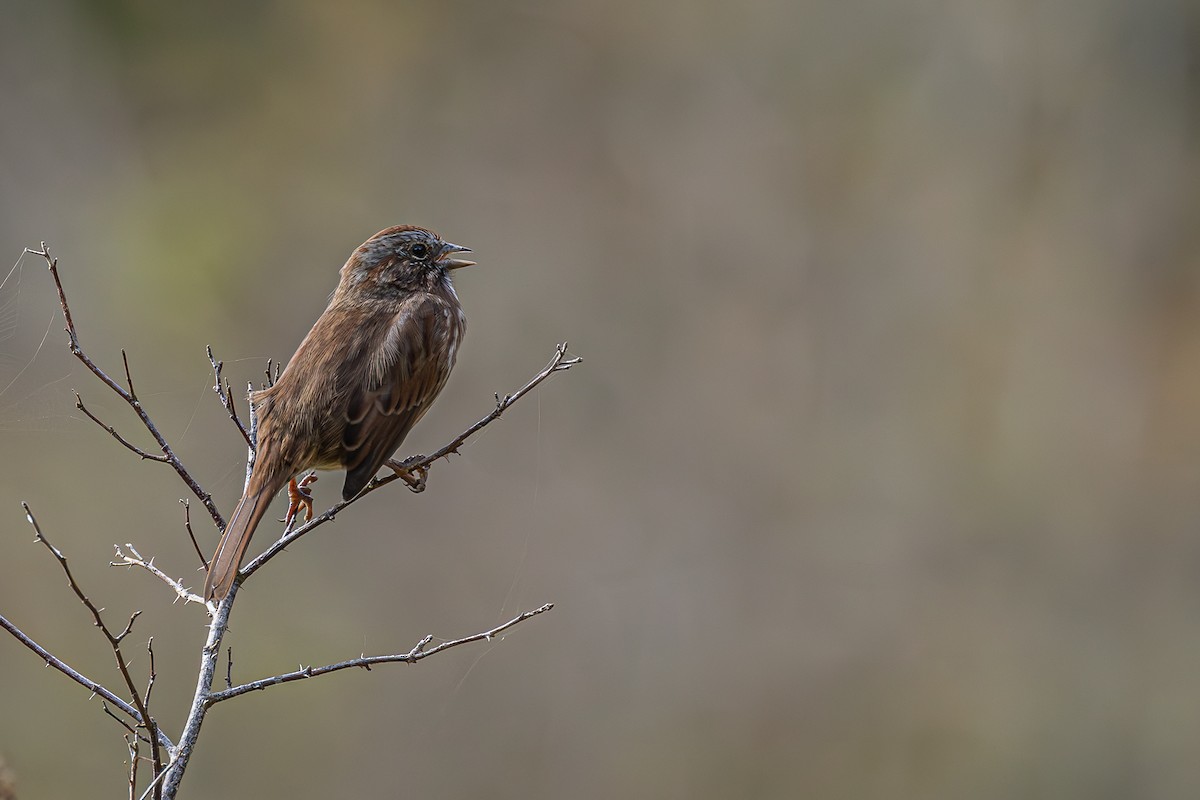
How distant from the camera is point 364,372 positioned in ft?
12.4

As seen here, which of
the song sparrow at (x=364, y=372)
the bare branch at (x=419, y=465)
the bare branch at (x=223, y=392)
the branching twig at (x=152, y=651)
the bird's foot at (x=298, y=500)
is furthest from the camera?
the song sparrow at (x=364, y=372)

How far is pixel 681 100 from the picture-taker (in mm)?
14359

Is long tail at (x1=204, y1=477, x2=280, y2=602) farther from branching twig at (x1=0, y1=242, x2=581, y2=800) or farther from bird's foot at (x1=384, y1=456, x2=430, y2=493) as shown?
bird's foot at (x1=384, y1=456, x2=430, y2=493)

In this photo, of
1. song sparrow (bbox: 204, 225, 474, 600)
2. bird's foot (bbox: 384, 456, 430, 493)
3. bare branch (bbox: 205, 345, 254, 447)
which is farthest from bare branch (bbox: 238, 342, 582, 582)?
bare branch (bbox: 205, 345, 254, 447)

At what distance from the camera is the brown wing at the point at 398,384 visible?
3594 millimetres

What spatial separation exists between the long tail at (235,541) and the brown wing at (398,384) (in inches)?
9.5

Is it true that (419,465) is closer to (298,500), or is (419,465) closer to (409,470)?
(409,470)

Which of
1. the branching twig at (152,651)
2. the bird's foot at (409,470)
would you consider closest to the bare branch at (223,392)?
the branching twig at (152,651)

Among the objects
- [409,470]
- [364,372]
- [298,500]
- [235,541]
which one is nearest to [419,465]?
[409,470]

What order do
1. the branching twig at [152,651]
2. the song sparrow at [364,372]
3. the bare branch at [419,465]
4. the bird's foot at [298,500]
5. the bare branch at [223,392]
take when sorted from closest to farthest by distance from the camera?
the branching twig at [152,651], the bare branch at [419,465], the bare branch at [223,392], the bird's foot at [298,500], the song sparrow at [364,372]

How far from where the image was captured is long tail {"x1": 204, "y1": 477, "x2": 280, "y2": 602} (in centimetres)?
276

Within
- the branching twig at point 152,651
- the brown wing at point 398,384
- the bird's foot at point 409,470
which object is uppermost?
the brown wing at point 398,384

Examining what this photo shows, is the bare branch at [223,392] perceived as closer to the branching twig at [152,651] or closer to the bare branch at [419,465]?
the branching twig at [152,651]

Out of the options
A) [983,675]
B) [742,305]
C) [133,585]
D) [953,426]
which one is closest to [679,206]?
[742,305]
